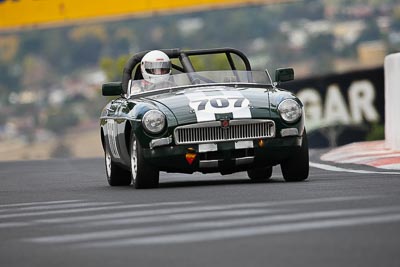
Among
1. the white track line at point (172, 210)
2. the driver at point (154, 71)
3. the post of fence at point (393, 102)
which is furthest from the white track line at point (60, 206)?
the post of fence at point (393, 102)

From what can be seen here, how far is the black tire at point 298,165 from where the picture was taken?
13.8 metres

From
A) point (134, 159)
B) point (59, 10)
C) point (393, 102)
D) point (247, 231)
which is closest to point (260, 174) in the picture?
point (134, 159)

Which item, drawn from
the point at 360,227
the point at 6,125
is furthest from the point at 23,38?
the point at 360,227

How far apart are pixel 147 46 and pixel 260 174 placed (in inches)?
5312

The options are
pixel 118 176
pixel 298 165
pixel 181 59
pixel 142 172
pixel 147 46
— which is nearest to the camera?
pixel 142 172

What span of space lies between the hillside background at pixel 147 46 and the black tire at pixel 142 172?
111 m

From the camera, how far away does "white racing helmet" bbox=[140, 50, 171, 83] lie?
15102 millimetres

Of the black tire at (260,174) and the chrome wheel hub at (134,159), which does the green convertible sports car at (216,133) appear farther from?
the black tire at (260,174)

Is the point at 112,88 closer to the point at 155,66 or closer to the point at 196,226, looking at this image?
the point at 155,66

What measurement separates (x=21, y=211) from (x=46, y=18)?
39.5m

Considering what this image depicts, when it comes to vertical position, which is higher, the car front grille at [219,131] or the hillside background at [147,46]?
the car front grille at [219,131]

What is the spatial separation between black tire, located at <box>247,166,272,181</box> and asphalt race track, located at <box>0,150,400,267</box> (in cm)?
106

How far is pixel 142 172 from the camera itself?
1358cm

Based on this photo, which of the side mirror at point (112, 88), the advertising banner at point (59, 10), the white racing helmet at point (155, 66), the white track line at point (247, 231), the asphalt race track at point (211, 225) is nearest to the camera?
the asphalt race track at point (211, 225)
